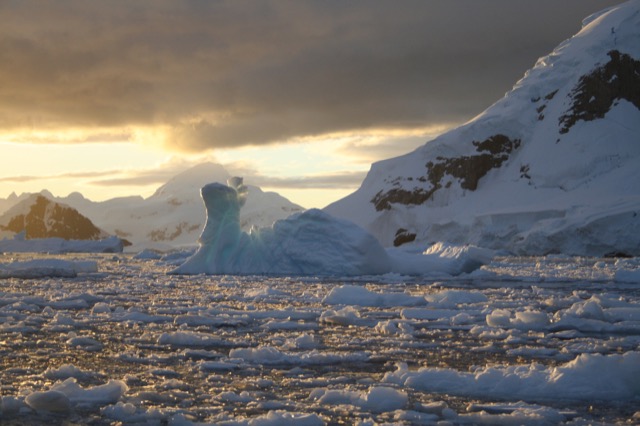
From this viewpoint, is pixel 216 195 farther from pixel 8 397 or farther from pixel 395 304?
pixel 8 397

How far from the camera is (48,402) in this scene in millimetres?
6855

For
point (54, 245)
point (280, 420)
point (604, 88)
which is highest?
point (604, 88)

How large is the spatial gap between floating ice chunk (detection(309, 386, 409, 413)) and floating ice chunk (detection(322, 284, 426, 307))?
9004mm

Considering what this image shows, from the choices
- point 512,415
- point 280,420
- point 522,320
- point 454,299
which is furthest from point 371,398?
point 454,299

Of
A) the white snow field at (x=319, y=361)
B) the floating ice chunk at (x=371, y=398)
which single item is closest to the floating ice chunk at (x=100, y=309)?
the white snow field at (x=319, y=361)

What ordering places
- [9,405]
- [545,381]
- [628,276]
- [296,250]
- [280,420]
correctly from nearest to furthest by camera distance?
[280,420], [9,405], [545,381], [628,276], [296,250]

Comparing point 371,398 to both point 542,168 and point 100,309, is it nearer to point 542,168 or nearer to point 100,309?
point 100,309

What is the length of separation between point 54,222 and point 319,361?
174 metres

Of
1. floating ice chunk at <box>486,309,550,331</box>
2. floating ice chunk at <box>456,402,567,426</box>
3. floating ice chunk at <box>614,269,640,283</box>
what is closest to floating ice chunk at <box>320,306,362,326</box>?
floating ice chunk at <box>486,309,550,331</box>

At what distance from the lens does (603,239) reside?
50.7 metres

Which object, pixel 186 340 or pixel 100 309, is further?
pixel 100 309

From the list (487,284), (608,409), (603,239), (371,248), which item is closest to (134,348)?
(608,409)

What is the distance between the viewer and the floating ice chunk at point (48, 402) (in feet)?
22.5

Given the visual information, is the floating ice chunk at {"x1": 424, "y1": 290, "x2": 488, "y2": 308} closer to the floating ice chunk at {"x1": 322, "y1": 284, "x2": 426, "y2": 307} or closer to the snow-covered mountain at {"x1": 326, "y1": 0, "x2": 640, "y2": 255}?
the floating ice chunk at {"x1": 322, "y1": 284, "x2": 426, "y2": 307}
